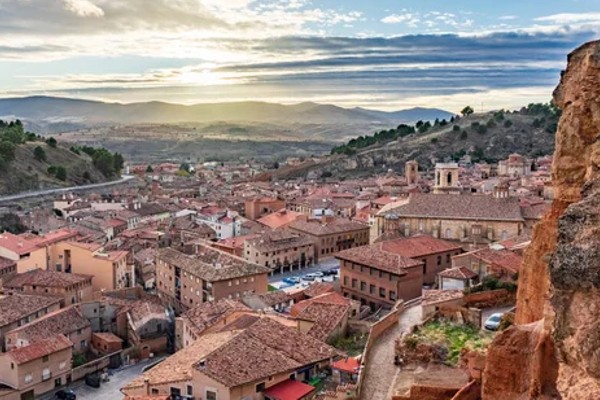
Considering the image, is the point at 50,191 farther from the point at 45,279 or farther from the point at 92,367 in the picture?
the point at 92,367

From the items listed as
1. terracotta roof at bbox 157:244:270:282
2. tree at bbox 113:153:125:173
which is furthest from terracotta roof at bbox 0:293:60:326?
tree at bbox 113:153:125:173

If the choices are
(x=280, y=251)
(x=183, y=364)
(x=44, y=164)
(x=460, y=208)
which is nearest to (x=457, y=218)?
(x=460, y=208)

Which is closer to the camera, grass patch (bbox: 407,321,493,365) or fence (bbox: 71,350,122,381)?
grass patch (bbox: 407,321,493,365)

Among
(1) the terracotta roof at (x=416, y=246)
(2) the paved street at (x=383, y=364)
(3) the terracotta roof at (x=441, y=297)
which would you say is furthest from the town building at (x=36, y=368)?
(1) the terracotta roof at (x=416, y=246)

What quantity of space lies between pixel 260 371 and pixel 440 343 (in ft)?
26.7

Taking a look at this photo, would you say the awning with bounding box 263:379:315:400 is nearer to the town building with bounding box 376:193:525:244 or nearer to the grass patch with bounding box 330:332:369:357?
the grass patch with bounding box 330:332:369:357

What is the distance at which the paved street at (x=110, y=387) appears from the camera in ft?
115

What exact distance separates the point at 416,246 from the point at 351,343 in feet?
45.2

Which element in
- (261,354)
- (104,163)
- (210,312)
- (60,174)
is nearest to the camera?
(261,354)

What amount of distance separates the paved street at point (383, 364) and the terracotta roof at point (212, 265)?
15795mm

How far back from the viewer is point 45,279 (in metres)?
45.9

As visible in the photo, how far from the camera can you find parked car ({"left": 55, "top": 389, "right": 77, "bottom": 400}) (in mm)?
34900

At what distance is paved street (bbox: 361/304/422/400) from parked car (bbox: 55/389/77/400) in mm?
16527

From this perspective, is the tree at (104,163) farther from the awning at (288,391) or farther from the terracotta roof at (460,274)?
the awning at (288,391)
